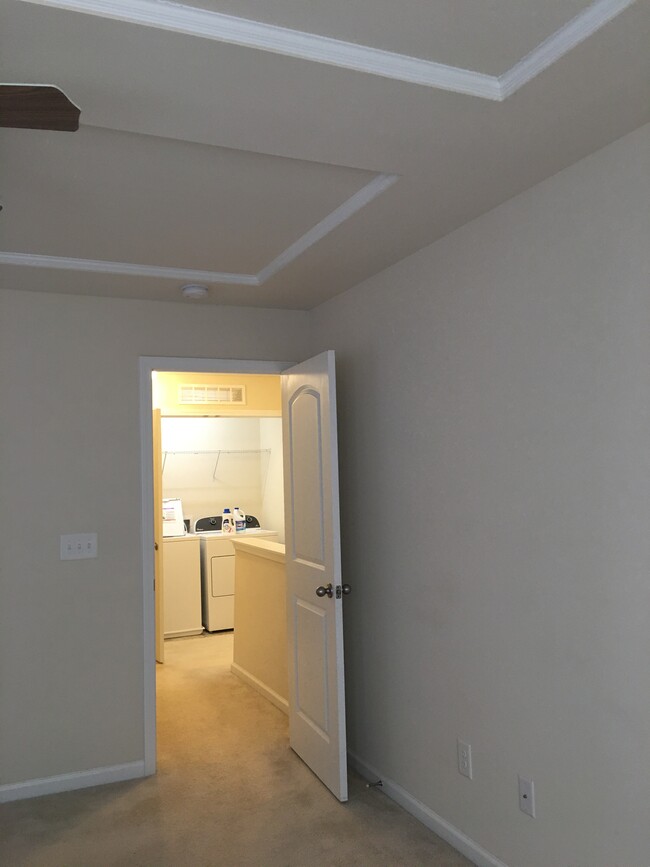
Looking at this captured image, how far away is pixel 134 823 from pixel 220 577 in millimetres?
3438

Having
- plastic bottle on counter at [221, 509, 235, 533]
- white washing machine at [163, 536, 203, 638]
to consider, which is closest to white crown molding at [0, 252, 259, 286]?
white washing machine at [163, 536, 203, 638]

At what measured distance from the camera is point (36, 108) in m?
1.24

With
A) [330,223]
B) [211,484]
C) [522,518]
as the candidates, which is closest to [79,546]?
[330,223]

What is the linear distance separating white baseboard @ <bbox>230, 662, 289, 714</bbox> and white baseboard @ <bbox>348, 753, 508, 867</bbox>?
88cm

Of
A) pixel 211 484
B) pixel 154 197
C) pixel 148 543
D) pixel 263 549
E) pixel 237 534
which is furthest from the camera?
pixel 211 484

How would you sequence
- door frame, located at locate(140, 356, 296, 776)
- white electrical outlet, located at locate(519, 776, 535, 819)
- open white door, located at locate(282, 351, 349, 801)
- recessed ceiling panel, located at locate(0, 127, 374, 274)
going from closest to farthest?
recessed ceiling panel, located at locate(0, 127, 374, 274)
white electrical outlet, located at locate(519, 776, 535, 819)
open white door, located at locate(282, 351, 349, 801)
door frame, located at locate(140, 356, 296, 776)

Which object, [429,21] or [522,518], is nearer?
[429,21]

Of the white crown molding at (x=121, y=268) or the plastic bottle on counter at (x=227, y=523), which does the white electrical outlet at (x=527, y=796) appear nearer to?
the white crown molding at (x=121, y=268)

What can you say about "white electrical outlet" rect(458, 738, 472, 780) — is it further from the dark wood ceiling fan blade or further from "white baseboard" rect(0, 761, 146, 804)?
the dark wood ceiling fan blade

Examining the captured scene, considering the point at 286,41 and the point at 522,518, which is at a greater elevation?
the point at 286,41

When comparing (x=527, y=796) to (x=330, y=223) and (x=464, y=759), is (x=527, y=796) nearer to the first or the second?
(x=464, y=759)

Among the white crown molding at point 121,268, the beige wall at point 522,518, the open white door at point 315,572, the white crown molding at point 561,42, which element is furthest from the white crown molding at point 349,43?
the white crown molding at point 121,268

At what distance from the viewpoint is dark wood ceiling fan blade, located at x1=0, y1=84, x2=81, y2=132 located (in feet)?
3.91

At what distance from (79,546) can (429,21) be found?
2.76 m
